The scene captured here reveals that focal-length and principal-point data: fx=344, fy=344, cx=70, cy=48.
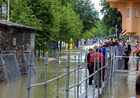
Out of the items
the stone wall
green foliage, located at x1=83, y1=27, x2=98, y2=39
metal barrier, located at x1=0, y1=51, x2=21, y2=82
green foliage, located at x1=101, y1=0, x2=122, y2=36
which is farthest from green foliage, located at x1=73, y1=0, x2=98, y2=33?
metal barrier, located at x1=0, y1=51, x2=21, y2=82

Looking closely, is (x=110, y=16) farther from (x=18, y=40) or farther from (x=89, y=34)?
(x=89, y=34)

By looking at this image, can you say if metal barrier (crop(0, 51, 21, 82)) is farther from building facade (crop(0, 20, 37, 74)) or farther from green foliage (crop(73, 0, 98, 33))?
green foliage (crop(73, 0, 98, 33))

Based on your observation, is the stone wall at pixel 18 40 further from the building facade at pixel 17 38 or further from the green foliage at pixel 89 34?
the green foliage at pixel 89 34

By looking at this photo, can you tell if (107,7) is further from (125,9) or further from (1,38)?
(1,38)

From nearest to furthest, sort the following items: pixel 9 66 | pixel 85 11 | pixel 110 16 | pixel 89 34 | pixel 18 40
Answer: pixel 9 66 → pixel 18 40 → pixel 110 16 → pixel 85 11 → pixel 89 34

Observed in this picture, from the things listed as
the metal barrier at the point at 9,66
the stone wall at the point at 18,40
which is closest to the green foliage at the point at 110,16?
the stone wall at the point at 18,40

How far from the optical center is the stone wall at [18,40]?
58.3 ft

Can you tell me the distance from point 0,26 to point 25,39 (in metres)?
4.15

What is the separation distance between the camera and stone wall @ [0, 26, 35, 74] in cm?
1777

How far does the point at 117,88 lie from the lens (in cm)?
1479

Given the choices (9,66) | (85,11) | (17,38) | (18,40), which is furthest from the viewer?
(85,11)

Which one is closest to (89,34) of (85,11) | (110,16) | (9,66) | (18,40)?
(85,11)

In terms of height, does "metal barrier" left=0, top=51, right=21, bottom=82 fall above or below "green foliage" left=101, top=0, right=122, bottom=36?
below

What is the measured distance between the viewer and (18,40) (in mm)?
20078
